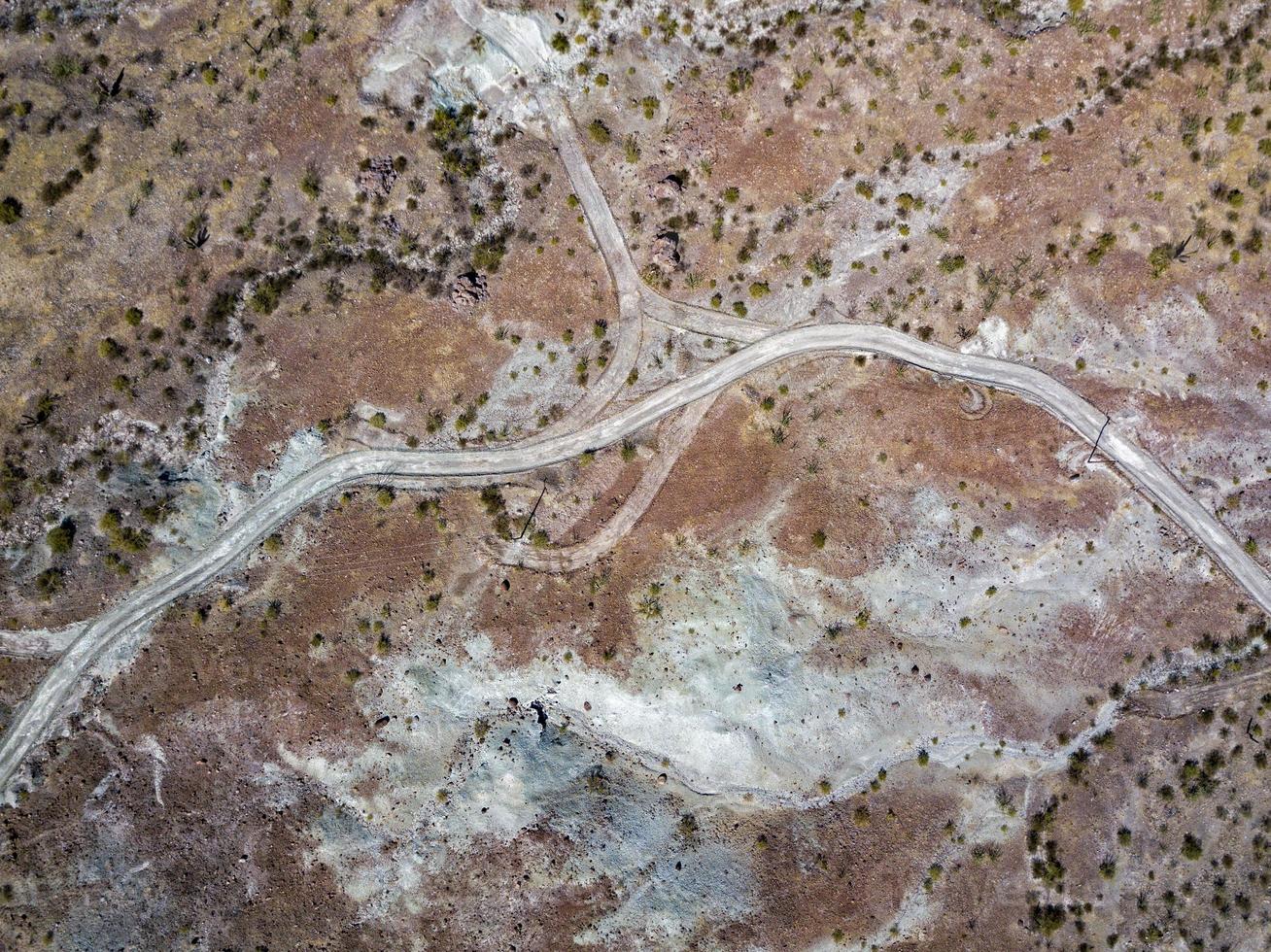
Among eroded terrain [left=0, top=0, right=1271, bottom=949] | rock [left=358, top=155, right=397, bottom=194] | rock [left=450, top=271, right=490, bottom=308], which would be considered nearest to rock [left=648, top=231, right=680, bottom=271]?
eroded terrain [left=0, top=0, right=1271, bottom=949]

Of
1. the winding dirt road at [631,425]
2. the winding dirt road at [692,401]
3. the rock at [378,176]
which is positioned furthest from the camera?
the winding dirt road at [692,401]

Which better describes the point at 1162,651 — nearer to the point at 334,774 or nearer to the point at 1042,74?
the point at 1042,74

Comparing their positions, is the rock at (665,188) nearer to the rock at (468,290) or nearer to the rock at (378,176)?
the rock at (468,290)

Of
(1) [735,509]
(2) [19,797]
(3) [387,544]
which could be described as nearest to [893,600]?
(1) [735,509]

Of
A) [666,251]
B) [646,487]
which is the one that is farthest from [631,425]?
[666,251]

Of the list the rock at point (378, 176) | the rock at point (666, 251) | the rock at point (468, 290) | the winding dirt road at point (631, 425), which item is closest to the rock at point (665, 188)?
the rock at point (666, 251)
